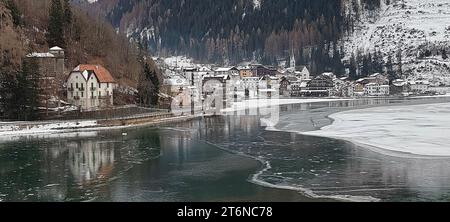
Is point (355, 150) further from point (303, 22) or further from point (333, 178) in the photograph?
point (303, 22)

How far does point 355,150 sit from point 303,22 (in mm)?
126910

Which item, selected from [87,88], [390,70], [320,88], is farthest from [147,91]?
[390,70]

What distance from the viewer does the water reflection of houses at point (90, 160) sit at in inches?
553

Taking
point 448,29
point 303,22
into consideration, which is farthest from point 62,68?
point 303,22

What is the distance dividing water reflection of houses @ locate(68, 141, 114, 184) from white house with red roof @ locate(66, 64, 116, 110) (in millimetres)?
12198

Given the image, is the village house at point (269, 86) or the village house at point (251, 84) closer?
the village house at point (251, 84)

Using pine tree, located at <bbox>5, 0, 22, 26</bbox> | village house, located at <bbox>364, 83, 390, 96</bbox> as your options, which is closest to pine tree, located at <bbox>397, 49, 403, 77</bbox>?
village house, located at <bbox>364, 83, 390, 96</bbox>

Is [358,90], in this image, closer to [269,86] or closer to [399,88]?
[399,88]

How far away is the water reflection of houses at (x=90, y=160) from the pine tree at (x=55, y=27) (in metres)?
19.6

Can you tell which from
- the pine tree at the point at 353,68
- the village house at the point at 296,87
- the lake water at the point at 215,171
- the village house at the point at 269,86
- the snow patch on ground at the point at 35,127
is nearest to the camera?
the lake water at the point at 215,171

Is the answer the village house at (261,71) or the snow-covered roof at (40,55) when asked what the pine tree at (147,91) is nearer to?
the snow-covered roof at (40,55)

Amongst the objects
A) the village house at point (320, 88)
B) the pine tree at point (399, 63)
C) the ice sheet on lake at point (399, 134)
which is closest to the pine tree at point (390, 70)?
the pine tree at point (399, 63)
